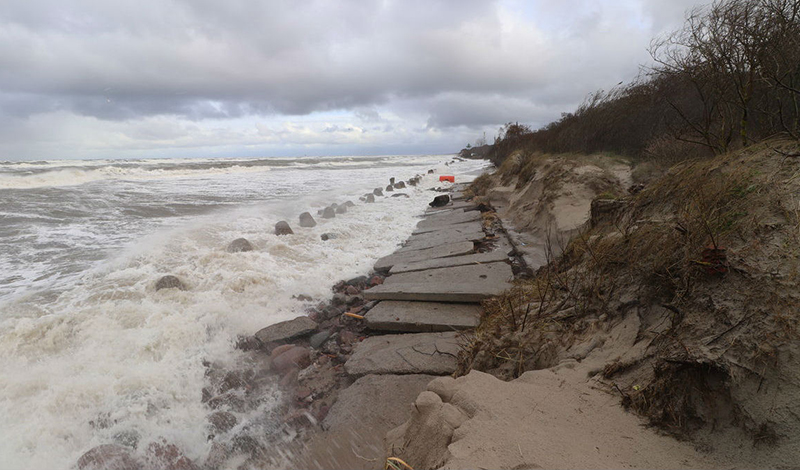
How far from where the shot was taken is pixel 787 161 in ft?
7.73

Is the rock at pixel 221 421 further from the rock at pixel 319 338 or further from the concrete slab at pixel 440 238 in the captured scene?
the concrete slab at pixel 440 238

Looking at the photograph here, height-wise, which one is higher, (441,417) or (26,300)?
(441,417)

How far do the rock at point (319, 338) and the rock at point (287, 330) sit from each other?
0.36ft

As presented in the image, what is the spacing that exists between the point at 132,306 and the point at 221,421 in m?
2.32

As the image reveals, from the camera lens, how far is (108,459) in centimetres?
241

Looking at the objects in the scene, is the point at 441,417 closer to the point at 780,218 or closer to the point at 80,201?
the point at 780,218

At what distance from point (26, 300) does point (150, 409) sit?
290 centimetres

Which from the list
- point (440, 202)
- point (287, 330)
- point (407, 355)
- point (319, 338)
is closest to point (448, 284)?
point (407, 355)

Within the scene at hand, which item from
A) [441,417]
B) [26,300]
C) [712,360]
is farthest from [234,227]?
[712,360]

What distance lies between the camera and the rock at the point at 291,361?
342 cm

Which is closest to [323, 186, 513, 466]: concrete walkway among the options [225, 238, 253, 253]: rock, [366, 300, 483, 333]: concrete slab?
[366, 300, 483, 333]: concrete slab

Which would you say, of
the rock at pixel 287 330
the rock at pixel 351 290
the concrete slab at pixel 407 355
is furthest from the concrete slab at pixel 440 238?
the concrete slab at pixel 407 355

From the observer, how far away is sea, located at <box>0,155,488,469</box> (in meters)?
2.72

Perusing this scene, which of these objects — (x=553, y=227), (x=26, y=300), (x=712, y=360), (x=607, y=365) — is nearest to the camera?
(x=712, y=360)
